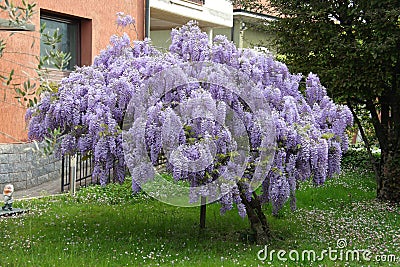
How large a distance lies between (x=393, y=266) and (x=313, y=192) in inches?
190

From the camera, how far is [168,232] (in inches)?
299

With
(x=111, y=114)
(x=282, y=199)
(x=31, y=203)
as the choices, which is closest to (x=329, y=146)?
(x=282, y=199)

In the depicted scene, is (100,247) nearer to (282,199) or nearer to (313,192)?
(282,199)

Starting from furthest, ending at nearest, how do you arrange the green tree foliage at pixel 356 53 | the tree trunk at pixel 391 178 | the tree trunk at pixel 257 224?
the tree trunk at pixel 391 178, the green tree foliage at pixel 356 53, the tree trunk at pixel 257 224

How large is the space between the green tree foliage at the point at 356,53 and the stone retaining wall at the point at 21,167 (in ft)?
16.7

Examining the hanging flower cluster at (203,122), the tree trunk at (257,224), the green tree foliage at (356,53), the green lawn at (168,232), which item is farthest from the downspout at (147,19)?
the tree trunk at (257,224)

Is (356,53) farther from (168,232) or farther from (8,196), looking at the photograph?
(8,196)

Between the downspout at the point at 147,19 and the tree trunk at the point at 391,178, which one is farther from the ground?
the downspout at the point at 147,19

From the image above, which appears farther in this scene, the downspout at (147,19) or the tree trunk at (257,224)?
the downspout at (147,19)

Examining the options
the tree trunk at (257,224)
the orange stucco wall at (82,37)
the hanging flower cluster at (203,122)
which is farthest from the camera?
the orange stucco wall at (82,37)

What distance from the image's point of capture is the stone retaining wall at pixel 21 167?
10.9m
